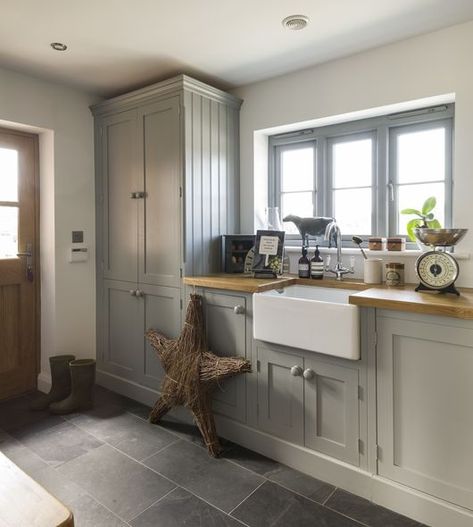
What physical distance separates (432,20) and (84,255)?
2.76m

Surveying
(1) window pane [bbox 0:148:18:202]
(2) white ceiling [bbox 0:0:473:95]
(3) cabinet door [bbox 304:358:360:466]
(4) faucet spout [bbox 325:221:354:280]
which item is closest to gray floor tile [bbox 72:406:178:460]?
(3) cabinet door [bbox 304:358:360:466]

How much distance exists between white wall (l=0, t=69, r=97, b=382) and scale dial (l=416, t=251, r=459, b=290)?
96.5 inches

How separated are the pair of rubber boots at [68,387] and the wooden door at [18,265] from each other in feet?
1.05

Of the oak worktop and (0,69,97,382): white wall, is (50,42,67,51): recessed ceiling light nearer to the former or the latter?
(0,69,97,382): white wall

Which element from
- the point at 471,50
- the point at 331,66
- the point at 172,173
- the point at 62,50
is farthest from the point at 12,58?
the point at 471,50

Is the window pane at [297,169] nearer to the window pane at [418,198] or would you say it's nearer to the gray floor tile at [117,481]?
the window pane at [418,198]

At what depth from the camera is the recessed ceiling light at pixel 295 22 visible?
2.08m

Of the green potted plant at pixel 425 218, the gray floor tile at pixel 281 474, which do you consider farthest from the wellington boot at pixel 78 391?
the green potted plant at pixel 425 218

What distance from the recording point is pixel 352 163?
2771 millimetres

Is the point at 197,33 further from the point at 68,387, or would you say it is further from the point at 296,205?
the point at 68,387

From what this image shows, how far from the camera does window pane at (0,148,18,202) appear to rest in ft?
9.50

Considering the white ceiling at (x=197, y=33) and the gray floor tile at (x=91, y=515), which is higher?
the white ceiling at (x=197, y=33)

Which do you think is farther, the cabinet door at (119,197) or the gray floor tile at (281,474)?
the cabinet door at (119,197)

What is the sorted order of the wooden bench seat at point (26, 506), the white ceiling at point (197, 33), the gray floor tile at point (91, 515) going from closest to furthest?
1. the wooden bench seat at point (26, 506)
2. the gray floor tile at point (91, 515)
3. the white ceiling at point (197, 33)
